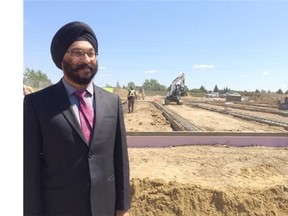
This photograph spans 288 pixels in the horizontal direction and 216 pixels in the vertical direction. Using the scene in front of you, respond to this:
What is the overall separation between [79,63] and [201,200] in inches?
140

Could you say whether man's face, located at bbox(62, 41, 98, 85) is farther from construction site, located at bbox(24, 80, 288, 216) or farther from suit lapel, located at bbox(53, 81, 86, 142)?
construction site, located at bbox(24, 80, 288, 216)

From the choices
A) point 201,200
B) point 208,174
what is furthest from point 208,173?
point 201,200

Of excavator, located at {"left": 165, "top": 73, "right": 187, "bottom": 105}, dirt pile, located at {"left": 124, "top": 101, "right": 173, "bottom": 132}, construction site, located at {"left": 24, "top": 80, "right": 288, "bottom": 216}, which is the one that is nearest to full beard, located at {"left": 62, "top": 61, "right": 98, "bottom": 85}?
construction site, located at {"left": 24, "top": 80, "right": 288, "bottom": 216}

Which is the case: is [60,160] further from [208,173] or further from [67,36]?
[208,173]

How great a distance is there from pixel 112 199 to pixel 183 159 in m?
5.18

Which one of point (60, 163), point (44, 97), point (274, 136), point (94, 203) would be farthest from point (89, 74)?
point (274, 136)

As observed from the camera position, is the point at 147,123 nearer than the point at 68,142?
No

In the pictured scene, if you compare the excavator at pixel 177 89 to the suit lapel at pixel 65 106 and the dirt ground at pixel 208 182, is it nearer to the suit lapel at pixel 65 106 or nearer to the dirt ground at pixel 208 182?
the dirt ground at pixel 208 182

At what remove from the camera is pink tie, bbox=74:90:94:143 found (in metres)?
1.82

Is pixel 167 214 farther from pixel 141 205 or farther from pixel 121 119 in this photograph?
pixel 121 119

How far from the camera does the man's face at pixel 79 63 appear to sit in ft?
5.92

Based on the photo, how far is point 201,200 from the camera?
4.78 meters
